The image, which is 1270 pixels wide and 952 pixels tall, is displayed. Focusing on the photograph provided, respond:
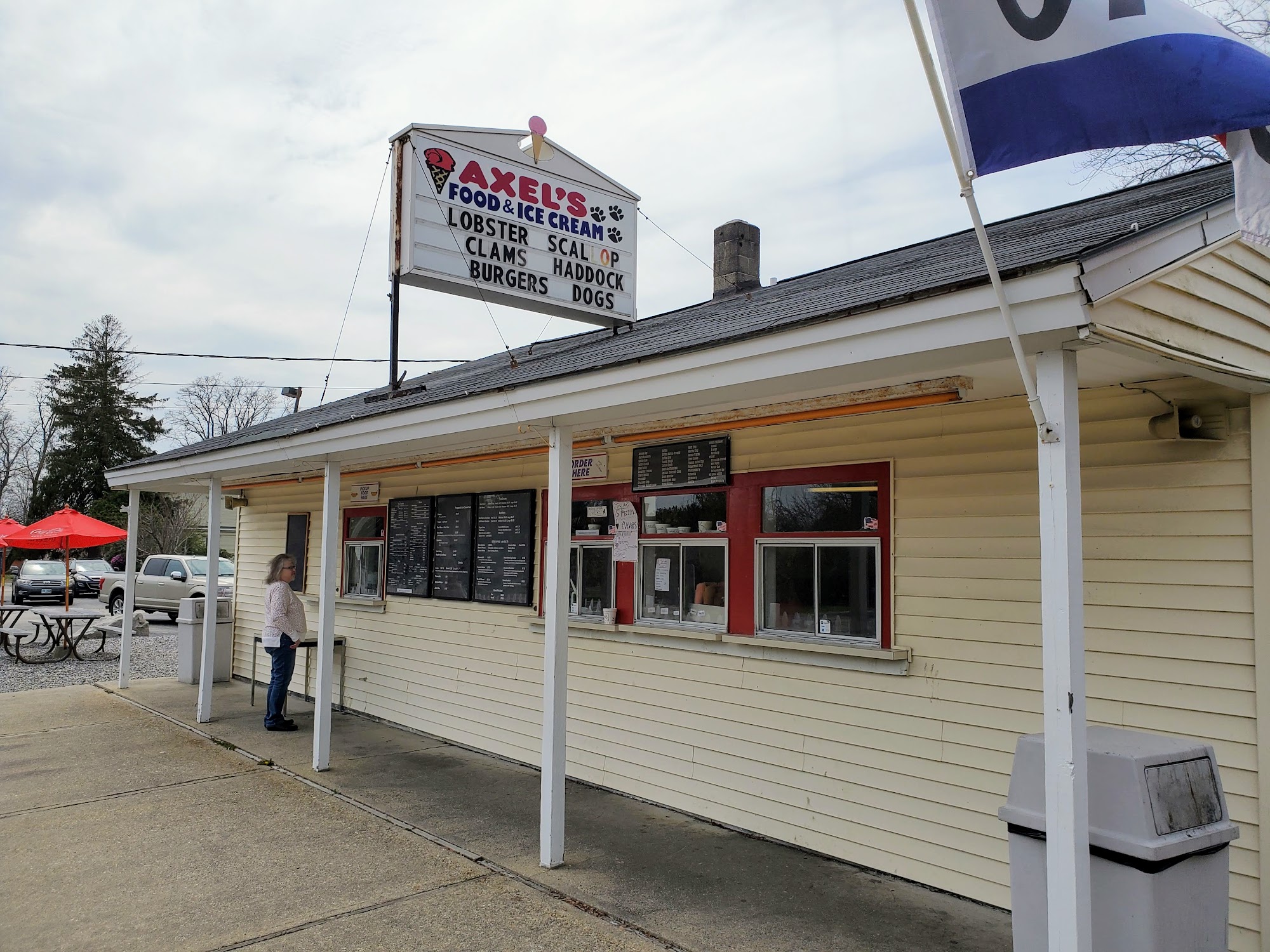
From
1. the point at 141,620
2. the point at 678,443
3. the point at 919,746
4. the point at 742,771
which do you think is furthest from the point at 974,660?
the point at 141,620

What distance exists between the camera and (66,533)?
15.2m

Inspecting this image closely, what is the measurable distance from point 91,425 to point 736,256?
42.8 meters

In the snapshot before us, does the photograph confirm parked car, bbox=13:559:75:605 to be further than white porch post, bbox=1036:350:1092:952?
Yes

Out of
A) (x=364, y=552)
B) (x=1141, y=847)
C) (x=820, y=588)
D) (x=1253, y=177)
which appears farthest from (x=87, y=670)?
(x=1253, y=177)

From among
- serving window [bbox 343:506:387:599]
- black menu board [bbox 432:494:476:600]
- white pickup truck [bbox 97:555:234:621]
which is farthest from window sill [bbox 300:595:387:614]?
white pickup truck [bbox 97:555:234:621]

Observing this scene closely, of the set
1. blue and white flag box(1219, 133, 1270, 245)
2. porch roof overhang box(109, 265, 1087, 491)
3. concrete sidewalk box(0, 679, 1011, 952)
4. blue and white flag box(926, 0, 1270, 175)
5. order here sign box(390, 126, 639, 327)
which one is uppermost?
order here sign box(390, 126, 639, 327)

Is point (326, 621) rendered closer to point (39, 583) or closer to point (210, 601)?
point (210, 601)

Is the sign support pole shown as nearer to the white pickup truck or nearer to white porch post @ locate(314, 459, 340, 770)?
white porch post @ locate(314, 459, 340, 770)

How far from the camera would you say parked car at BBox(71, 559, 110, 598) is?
26141mm

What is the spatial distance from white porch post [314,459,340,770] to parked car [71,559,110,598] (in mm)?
22540

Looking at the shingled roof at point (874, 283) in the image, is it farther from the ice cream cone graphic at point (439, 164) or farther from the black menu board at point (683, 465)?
the ice cream cone graphic at point (439, 164)

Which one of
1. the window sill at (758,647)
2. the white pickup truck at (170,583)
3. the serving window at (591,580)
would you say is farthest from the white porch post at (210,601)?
the white pickup truck at (170,583)

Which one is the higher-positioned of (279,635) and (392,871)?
(279,635)

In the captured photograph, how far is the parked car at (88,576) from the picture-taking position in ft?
85.8
